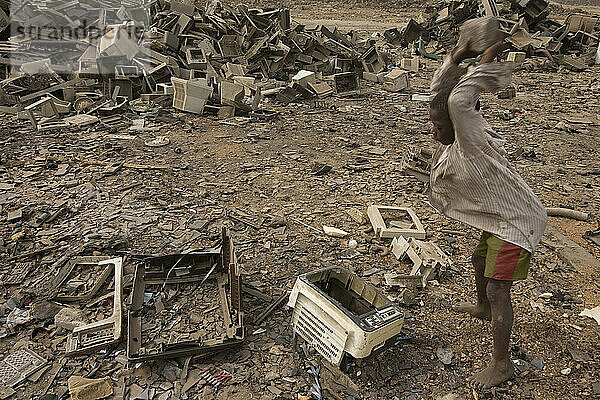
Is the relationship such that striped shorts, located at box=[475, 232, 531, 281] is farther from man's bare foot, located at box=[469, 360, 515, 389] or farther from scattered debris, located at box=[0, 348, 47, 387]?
scattered debris, located at box=[0, 348, 47, 387]

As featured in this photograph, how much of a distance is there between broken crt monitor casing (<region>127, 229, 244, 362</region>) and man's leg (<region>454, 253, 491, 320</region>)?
1725 millimetres

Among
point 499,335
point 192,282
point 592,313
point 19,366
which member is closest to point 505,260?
point 499,335

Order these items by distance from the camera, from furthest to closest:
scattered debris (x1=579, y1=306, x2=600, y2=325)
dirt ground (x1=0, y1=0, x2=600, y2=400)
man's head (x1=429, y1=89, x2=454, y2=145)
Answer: scattered debris (x1=579, y1=306, x2=600, y2=325), dirt ground (x1=0, y1=0, x2=600, y2=400), man's head (x1=429, y1=89, x2=454, y2=145)

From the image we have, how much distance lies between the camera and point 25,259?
165 inches

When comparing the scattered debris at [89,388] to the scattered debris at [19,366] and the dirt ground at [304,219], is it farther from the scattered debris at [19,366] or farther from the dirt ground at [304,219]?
the scattered debris at [19,366]

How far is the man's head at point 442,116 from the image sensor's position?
2701 mm

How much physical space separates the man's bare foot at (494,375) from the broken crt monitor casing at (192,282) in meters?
1.59

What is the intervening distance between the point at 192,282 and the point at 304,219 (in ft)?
5.51

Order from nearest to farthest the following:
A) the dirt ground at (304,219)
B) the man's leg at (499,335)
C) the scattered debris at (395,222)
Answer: the man's leg at (499,335) → the dirt ground at (304,219) → the scattered debris at (395,222)

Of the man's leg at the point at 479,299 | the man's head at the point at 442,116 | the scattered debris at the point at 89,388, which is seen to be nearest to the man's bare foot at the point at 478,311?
the man's leg at the point at 479,299

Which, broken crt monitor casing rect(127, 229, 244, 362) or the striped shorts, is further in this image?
broken crt monitor casing rect(127, 229, 244, 362)

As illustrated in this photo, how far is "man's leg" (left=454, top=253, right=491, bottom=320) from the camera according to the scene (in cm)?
331

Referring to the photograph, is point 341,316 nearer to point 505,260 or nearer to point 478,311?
point 505,260

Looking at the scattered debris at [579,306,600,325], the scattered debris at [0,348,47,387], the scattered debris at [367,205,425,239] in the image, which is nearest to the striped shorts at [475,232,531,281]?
the scattered debris at [579,306,600,325]
